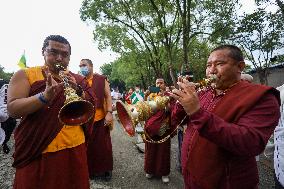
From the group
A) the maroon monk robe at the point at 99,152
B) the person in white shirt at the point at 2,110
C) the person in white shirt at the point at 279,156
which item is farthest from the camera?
the person in white shirt at the point at 2,110

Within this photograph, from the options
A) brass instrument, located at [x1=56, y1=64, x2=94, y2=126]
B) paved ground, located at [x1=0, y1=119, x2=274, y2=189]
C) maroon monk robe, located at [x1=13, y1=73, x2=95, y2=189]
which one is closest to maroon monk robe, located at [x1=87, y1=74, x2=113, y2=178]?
paved ground, located at [x1=0, y1=119, x2=274, y2=189]

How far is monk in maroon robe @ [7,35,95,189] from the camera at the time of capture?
9.37 ft

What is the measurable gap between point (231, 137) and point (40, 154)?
188 cm

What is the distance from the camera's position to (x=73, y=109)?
2.95 m

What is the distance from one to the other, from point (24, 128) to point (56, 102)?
0.40 meters

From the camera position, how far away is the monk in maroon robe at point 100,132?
5598mm

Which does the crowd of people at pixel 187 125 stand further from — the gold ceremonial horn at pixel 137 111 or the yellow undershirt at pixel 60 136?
the gold ceremonial horn at pixel 137 111

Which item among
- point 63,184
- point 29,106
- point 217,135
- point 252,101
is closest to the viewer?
point 217,135

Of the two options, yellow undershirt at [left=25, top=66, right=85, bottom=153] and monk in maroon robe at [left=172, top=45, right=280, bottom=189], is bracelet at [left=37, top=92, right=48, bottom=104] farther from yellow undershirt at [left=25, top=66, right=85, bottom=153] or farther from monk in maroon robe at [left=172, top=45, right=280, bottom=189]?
monk in maroon robe at [left=172, top=45, right=280, bottom=189]

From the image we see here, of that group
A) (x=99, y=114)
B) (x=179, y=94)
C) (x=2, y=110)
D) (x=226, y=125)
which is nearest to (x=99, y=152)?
(x=99, y=114)

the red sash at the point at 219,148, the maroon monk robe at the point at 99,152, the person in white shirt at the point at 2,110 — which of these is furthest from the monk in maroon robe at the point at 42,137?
the person in white shirt at the point at 2,110

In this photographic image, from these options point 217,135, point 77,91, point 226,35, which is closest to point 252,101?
point 217,135

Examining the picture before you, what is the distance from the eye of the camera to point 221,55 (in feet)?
8.40

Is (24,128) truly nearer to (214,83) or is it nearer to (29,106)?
(29,106)
